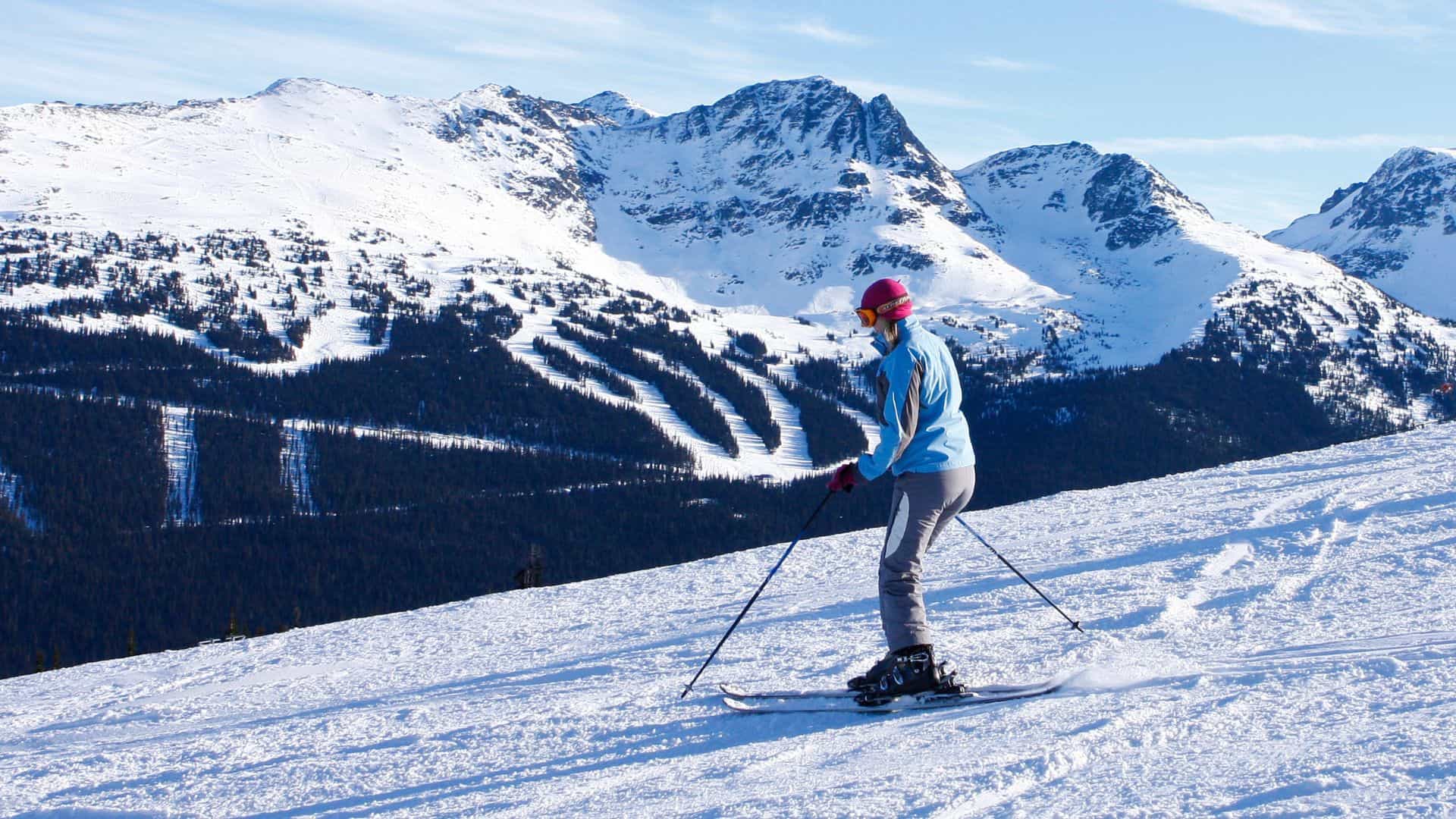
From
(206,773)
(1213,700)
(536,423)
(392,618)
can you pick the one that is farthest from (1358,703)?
(536,423)

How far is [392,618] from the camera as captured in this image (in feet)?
45.8

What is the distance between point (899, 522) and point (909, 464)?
376 millimetres

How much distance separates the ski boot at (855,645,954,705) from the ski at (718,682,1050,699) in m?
0.21

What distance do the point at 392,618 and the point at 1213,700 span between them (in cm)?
1038

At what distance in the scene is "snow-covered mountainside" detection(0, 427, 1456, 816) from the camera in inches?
216

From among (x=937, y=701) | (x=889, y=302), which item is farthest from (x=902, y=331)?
(x=937, y=701)

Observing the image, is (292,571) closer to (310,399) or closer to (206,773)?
(310,399)

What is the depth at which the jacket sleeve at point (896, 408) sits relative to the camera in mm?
6594

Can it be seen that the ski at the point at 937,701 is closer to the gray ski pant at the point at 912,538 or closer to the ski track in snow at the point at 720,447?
the gray ski pant at the point at 912,538

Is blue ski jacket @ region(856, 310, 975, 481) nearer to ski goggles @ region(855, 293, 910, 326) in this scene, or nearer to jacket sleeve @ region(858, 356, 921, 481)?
jacket sleeve @ region(858, 356, 921, 481)

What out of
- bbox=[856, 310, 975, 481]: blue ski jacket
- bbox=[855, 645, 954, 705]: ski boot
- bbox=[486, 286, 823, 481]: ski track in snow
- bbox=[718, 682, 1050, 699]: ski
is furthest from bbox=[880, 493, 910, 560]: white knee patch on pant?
bbox=[486, 286, 823, 481]: ski track in snow

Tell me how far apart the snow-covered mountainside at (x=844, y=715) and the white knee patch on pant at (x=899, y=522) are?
1089 mm

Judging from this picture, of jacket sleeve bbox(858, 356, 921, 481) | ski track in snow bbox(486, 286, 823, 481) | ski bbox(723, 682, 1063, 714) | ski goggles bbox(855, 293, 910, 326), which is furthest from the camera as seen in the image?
ski track in snow bbox(486, 286, 823, 481)

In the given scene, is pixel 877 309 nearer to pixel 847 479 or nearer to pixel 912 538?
pixel 847 479
